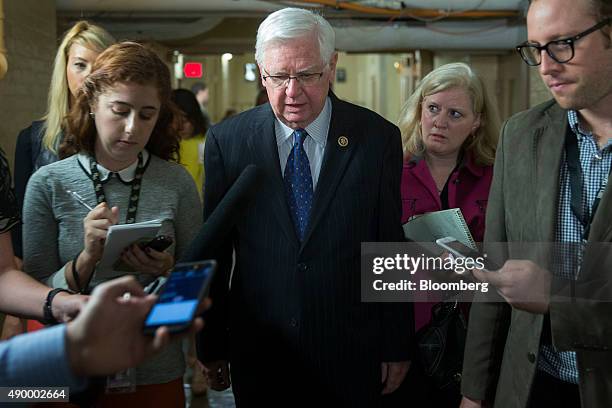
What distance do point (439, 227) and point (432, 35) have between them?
3.67m

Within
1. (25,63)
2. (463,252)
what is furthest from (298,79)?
(25,63)

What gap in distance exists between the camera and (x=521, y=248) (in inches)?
64.9

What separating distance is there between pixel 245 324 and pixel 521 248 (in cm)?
81

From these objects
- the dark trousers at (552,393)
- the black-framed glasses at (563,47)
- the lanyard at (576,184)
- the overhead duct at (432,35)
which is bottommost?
the dark trousers at (552,393)

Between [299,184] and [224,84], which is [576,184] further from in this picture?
[224,84]

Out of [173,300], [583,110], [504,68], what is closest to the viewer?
[173,300]

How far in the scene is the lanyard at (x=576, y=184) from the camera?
1537 millimetres

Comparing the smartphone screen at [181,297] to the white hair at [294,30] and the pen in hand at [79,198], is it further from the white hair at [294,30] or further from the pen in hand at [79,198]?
the white hair at [294,30]

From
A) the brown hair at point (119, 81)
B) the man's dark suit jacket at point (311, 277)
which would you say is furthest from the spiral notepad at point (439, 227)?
the brown hair at point (119, 81)

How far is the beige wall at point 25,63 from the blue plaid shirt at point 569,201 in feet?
10.2

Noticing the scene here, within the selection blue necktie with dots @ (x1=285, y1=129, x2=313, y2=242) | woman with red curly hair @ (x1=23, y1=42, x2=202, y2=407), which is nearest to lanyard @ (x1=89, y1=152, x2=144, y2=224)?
woman with red curly hair @ (x1=23, y1=42, x2=202, y2=407)

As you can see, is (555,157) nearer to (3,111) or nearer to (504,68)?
(3,111)

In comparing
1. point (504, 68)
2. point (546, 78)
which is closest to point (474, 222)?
point (546, 78)

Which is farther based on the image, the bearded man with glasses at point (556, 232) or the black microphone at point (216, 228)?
the bearded man with glasses at point (556, 232)
